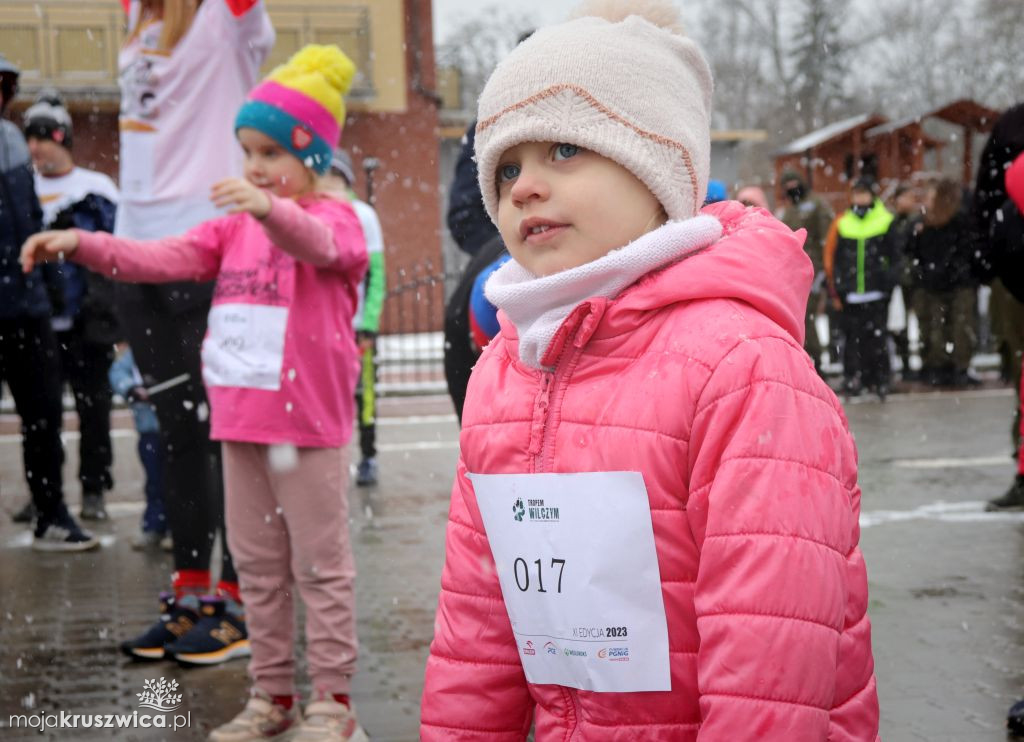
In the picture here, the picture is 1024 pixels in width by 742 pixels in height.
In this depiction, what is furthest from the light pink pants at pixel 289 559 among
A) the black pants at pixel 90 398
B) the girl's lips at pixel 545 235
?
the black pants at pixel 90 398

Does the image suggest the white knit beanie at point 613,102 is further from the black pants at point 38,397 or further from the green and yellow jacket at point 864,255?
the green and yellow jacket at point 864,255

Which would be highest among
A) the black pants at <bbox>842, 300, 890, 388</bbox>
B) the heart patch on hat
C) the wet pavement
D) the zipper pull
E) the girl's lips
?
the heart patch on hat

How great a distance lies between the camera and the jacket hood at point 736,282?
1.90 meters

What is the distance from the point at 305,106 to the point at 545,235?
214 centimetres

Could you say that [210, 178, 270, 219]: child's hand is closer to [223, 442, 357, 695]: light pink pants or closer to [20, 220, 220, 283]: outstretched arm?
[20, 220, 220, 283]: outstretched arm

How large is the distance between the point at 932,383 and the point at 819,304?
249 centimetres

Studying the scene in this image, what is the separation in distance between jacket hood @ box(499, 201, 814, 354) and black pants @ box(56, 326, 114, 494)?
19.1ft

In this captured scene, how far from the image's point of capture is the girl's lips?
196 centimetres

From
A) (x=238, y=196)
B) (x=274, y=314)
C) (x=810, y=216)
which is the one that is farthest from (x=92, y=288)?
(x=810, y=216)

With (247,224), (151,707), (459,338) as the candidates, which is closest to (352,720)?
(151,707)

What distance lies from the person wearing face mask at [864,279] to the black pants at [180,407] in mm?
9476

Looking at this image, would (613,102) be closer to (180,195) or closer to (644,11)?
(644,11)

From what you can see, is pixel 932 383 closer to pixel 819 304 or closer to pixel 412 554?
pixel 819 304

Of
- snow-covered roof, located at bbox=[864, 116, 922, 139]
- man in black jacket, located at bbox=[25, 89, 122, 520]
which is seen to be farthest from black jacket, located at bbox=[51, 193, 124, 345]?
snow-covered roof, located at bbox=[864, 116, 922, 139]
